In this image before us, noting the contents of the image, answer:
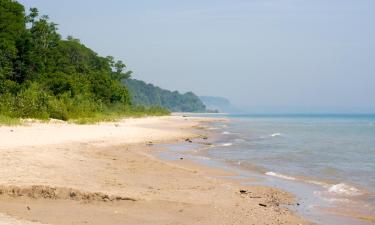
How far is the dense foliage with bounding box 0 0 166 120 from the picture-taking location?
39.4 metres

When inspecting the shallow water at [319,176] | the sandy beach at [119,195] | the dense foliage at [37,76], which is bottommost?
the shallow water at [319,176]

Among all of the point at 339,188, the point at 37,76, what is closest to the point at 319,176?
the point at 339,188

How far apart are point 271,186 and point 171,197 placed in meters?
4.58

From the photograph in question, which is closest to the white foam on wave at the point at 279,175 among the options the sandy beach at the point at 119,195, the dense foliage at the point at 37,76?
the sandy beach at the point at 119,195

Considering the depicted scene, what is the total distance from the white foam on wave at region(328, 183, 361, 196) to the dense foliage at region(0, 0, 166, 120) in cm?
2623

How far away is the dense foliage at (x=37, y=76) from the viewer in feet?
129

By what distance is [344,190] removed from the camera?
47.2 feet

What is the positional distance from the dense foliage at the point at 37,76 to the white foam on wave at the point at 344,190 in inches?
1033

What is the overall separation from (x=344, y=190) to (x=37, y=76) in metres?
49.3

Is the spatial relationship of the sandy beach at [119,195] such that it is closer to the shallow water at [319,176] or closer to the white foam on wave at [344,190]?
the shallow water at [319,176]

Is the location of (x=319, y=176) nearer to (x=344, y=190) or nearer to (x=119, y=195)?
(x=344, y=190)

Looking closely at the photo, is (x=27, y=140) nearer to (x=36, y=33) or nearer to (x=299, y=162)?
(x=299, y=162)

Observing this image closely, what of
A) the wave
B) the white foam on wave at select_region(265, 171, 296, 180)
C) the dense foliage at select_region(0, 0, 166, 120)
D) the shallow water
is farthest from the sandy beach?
the dense foliage at select_region(0, 0, 166, 120)

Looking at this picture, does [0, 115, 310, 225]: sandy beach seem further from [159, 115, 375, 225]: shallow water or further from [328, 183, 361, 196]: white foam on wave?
[328, 183, 361, 196]: white foam on wave
